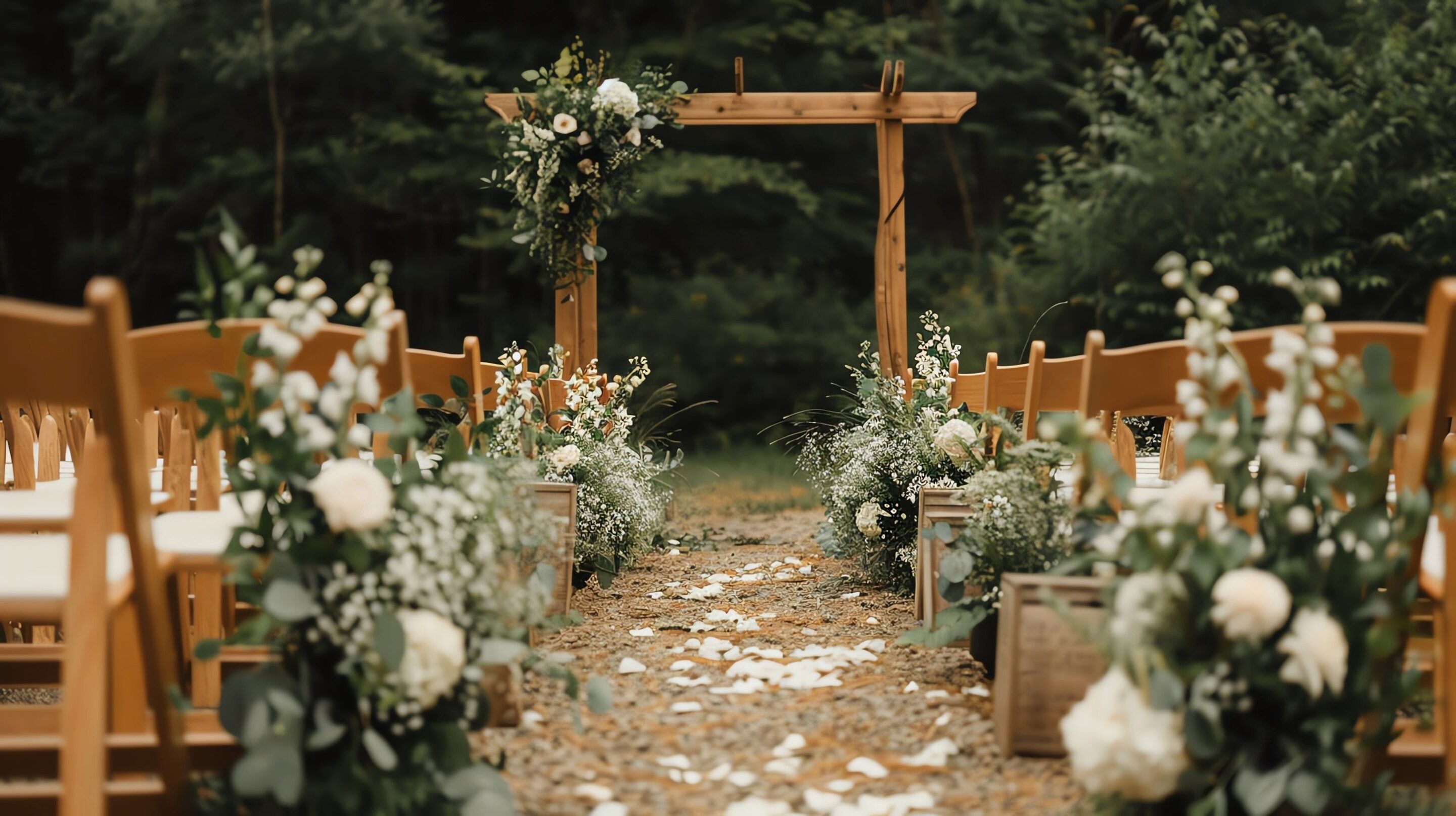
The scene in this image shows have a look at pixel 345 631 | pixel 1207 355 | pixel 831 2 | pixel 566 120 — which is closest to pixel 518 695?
pixel 345 631

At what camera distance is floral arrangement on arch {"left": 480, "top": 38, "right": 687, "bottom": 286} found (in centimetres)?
446

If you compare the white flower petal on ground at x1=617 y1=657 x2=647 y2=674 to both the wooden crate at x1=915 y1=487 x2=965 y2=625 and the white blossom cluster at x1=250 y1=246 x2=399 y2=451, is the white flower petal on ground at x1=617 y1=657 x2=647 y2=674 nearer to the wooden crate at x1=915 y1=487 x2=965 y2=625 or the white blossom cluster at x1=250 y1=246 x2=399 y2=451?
the wooden crate at x1=915 y1=487 x2=965 y2=625

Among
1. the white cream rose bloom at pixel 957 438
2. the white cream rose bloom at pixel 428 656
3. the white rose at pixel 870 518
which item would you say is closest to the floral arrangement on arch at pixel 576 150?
the white rose at pixel 870 518

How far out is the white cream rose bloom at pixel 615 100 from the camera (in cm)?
441

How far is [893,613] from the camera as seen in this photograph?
344 centimetres

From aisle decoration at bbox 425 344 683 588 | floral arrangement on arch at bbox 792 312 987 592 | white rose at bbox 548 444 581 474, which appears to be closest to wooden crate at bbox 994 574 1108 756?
floral arrangement on arch at bbox 792 312 987 592

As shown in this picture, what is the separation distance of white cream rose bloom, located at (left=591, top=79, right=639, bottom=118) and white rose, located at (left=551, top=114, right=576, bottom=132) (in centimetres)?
11

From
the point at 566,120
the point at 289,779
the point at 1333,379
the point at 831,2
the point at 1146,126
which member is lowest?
the point at 289,779

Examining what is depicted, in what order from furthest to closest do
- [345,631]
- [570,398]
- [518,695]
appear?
[570,398], [518,695], [345,631]

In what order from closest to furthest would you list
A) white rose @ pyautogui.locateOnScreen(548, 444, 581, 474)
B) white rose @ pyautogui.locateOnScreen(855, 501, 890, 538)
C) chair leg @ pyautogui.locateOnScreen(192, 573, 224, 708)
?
chair leg @ pyautogui.locateOnScreen(192, 573, 224, 708)
white rose @ pyautogui.locateOnScreen(548, 444, 581, 474)
white rose @ pyautogui.locateOnScreen(855, 501, 890, 538)

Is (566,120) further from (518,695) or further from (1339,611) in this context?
(1339,611)

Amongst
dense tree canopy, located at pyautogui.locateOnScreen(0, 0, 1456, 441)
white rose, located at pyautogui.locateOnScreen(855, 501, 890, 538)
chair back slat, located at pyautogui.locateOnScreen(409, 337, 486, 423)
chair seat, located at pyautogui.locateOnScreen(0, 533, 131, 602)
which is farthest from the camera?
dense tree canopy, located at pyautogui.locateOnScreen(0, 0, 1456, 441)

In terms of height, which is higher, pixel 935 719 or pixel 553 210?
pixel 553 210

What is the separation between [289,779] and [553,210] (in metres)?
3.43
